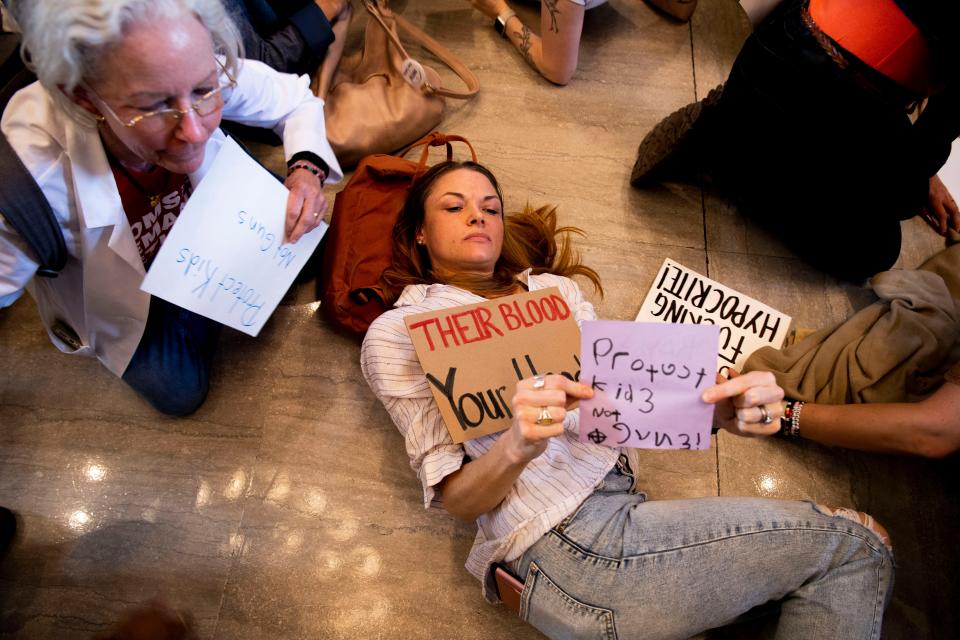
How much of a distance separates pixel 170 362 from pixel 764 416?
51.8 inches

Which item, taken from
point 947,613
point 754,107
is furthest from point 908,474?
Answer: point 754,107

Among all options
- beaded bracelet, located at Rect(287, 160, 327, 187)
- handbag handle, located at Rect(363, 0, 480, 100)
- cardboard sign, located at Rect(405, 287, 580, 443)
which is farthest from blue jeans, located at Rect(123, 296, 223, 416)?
handbag handle, located at Rect(363, 0, 480, 100)

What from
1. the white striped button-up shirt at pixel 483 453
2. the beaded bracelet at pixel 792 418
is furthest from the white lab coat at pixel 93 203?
the beaded bracelet at pixel 792 418

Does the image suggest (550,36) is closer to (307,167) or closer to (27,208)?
(307,167)

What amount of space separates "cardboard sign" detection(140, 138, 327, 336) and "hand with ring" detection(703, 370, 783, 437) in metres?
0.97

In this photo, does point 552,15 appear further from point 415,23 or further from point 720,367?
point 720,367

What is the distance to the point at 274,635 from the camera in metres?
1.34

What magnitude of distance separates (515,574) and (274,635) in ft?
1.96

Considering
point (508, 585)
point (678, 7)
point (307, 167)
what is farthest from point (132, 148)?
point (678, 7)

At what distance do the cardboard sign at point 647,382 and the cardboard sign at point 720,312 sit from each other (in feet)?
2.64

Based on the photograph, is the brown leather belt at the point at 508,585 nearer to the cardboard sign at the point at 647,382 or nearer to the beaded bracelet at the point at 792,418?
the cardboard sign at the point at 647,382

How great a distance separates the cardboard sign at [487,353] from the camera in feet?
3.66

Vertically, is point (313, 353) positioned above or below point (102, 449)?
above

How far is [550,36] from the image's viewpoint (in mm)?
1976
